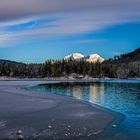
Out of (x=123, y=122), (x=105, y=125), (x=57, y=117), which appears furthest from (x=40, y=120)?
(x=123, y=122)

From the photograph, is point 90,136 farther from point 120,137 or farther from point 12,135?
point 12,135

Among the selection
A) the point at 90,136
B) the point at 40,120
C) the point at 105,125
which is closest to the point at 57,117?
the point at 40,120

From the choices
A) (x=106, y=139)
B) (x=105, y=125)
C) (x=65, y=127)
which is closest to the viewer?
(x=106, y=139)

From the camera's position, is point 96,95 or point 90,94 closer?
point 96,95

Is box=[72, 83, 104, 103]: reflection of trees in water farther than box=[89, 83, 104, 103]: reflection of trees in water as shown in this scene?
Yes

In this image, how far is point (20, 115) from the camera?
29703 millimetres

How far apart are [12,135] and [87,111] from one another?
14.5 m

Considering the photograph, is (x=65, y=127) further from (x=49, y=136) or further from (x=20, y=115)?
(x=20, y=115)

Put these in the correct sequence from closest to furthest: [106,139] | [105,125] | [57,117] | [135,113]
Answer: [106,139], [105,125], [57,117], [135,113]

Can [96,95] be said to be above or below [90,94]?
below

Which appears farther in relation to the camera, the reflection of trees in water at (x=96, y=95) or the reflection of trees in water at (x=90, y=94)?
the reflection of trees in water at (x=90, y=94)

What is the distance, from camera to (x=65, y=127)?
81.3 ft

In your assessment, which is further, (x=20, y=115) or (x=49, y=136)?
(x=20, y=115)

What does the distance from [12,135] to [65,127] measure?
4.62 meters
